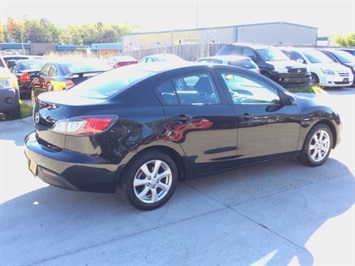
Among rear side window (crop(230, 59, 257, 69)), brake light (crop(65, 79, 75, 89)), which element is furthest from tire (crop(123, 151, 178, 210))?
rear side window (crop(230, 59, 257, 69))

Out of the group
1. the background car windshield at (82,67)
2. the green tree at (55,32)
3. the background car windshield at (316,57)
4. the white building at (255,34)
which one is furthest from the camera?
the green tree at (55,32)

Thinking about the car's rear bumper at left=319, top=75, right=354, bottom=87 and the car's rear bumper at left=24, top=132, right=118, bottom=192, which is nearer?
the car's rear bumper at left=24, top=132, right=118, bottom=192

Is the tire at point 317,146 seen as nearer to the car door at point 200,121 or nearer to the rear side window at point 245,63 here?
the car door at point 200,121

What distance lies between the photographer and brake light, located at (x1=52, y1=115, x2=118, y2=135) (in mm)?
3588

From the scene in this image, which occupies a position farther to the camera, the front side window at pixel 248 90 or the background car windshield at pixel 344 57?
the background car windshield at pixel 344 57

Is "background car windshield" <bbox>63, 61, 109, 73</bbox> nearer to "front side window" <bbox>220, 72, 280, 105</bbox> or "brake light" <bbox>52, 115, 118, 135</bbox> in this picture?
"front side window" <bbox>220, 72, 280, 105</bbox>

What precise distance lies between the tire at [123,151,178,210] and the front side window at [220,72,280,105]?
4.02ft

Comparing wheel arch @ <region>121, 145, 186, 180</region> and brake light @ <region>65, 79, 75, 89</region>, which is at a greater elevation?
brake light @ <region>65, 79, 75, 89</region>

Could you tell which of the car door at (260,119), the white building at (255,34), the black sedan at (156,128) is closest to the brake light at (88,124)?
the black sedan at (156,128)

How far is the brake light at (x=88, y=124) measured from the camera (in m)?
3.59

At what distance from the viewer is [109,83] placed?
14.2ft

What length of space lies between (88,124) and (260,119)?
2220mm

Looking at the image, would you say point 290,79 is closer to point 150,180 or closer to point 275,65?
point 275,65

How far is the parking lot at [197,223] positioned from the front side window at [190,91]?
Result: 3.78ft
